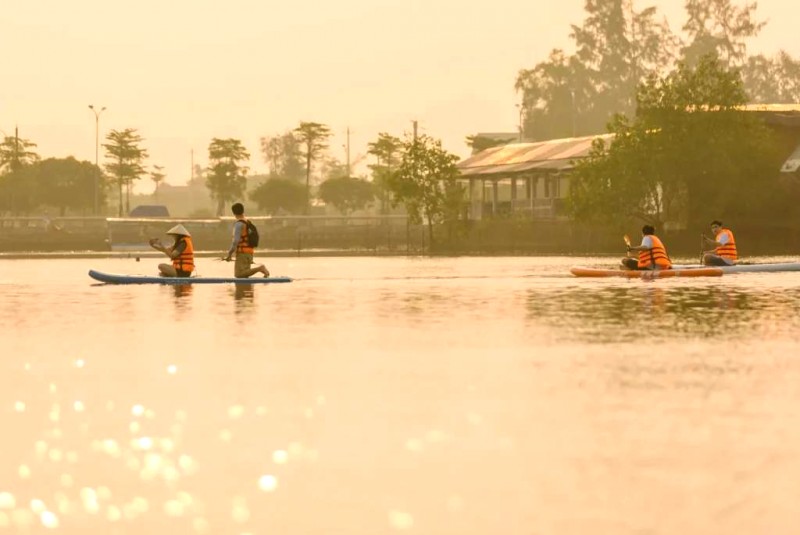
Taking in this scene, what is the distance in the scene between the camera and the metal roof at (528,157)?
286ft

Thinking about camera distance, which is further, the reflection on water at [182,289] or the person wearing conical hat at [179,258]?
the person wearing conical hat at [179,258]

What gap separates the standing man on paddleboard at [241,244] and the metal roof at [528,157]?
5170 centimetres

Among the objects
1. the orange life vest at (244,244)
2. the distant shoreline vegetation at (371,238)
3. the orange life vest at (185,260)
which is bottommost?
the distant shoreline vegetation at (371,238)

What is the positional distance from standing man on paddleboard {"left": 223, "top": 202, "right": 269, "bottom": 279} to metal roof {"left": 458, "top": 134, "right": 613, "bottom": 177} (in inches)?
2036

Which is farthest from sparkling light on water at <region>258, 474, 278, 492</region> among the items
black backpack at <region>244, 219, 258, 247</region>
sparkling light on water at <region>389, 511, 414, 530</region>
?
black backpack at <region>244, 219, 258, 247</region>

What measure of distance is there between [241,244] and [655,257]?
31.2 ft

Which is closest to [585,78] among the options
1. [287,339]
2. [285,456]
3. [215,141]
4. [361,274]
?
[215,141]

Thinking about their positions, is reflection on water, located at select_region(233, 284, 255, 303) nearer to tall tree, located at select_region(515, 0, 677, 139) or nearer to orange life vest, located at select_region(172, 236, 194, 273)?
orange life vest, located at select_region(172, 236, 194, 273)

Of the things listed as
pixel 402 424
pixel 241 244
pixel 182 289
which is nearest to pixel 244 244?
pixel 241 244

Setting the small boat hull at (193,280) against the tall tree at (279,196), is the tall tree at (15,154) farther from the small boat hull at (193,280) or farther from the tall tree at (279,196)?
the small boat hull at (193,280)

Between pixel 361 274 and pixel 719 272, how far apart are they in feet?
→ 33.5

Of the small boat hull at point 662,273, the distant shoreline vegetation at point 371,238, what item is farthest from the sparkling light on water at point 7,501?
the distant shoreline vegetation at point 371,238

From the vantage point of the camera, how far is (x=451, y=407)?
1170 cm

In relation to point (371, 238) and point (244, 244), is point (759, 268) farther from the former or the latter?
point (371, 238)
